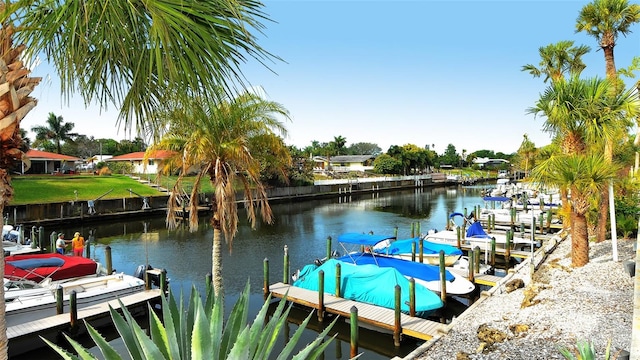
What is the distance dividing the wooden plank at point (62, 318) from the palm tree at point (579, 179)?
1444cm

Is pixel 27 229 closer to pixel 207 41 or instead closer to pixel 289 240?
pixel 289 240

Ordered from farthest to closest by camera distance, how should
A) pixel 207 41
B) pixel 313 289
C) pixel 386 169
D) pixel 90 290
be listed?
pixel 386 169, pixel 313 289, pixel 90 290, pixel 207 41

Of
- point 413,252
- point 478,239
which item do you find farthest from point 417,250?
point 478,239

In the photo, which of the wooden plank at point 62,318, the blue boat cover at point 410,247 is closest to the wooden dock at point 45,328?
the wooden plank at point 62,318

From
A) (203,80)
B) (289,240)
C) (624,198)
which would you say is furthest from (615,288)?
(289,240)

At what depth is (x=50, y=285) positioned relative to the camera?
14.6m

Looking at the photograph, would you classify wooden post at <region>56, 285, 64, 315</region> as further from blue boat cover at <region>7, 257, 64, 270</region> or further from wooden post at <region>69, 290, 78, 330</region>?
blue boat cover at <region>7, 257, 64, 270</region>

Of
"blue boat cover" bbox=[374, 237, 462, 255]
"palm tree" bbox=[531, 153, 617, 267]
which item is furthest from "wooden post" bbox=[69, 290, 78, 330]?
"palm tree" bbox=[531, 153, 617, 267]

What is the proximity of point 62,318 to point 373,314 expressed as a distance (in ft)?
34.9

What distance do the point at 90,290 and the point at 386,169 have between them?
299 feet

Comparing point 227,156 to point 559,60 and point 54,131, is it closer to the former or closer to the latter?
point 559,60

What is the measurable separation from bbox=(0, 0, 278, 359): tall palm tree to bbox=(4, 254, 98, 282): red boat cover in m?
14.5

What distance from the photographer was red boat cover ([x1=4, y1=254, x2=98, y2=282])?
1470 centimetres

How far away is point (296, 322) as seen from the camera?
15625 millimetres
